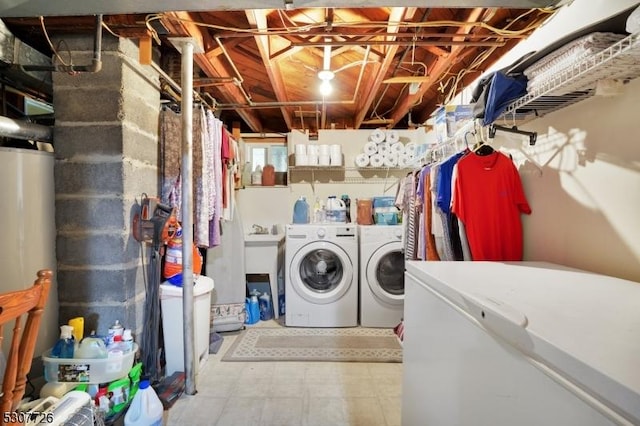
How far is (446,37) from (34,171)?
7.85 ft

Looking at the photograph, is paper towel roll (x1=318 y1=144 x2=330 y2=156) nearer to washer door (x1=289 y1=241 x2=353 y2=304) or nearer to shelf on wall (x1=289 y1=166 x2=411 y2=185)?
shelf on wall (x1=289 y1=166 x2=411 y2=185)

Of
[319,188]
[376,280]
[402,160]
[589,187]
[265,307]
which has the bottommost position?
[265,307]

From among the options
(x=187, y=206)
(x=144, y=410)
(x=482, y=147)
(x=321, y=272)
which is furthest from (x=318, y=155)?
(x=144, y=410)

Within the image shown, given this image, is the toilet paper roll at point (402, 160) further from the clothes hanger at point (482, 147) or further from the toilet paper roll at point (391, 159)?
the clothes hanger at point (482, 147)

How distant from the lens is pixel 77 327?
1551 millimetres

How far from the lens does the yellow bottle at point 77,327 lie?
1536mm

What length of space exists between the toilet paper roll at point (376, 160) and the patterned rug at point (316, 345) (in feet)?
5.91

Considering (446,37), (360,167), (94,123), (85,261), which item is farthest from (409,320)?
(360,167)

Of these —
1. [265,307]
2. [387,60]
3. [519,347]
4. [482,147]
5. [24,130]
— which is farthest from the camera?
[265,307]

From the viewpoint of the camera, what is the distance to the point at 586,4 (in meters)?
1.26

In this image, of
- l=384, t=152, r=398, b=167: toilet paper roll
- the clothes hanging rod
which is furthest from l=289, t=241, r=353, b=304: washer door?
the clothes hanging rod

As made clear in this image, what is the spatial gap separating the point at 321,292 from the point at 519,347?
237 cm

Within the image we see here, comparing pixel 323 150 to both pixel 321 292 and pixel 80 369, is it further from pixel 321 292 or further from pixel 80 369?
pixel 80 369

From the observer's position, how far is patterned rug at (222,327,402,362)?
2.29m
